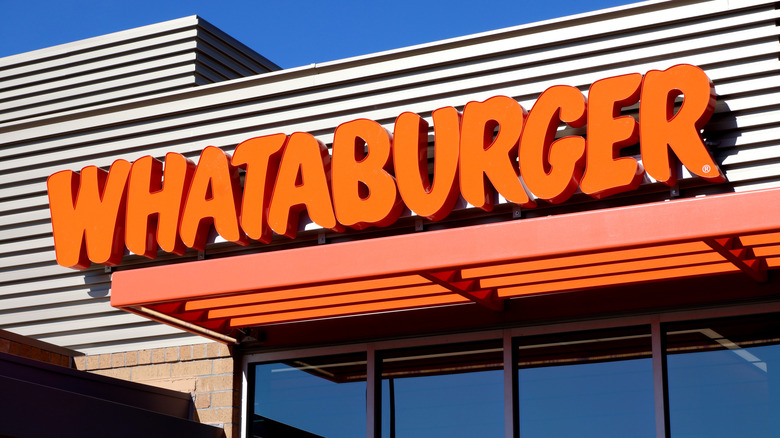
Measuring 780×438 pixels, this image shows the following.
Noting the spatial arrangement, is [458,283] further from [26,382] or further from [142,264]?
[142,264]

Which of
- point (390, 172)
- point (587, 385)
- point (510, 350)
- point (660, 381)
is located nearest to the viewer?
point (660, 381)

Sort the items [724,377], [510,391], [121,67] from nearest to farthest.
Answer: [724,377] → [510,391] → [121,67]

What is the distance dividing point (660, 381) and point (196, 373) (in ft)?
13.0

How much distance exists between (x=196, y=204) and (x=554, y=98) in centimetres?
325

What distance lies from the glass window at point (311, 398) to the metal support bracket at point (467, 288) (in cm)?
133

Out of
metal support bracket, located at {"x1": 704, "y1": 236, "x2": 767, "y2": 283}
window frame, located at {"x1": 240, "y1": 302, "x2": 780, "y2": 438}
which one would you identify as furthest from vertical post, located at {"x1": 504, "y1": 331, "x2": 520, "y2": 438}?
metal support bracket, located at {"x1": 704, "y1": 236, "x2": 767, "y2": 283}

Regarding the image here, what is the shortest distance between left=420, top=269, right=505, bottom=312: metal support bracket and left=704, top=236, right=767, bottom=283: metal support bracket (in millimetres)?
1689

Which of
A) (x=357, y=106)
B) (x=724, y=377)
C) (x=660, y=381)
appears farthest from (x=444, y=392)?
(x=357, y=106)

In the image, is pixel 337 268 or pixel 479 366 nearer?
pixel 337 268

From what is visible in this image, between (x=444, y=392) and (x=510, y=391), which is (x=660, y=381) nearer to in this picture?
(x=510, y=391)

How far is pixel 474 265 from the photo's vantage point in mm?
6805

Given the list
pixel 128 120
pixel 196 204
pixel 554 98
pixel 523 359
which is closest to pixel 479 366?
pixel 523 359

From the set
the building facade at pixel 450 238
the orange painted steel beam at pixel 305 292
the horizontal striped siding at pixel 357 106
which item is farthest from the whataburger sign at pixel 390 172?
the orange painted steel beam at pixel 305 292

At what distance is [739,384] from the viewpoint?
24.2ft
